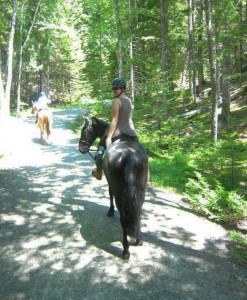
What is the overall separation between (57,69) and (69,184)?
3626 cm

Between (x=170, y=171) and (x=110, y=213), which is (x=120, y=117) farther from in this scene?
(x=170, y=171)

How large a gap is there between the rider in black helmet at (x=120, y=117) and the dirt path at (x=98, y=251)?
1864 millimetres

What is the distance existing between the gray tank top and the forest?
273 cm

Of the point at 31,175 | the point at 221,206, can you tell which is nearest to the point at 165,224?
the point at 221,206

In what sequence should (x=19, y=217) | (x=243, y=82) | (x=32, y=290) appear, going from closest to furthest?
(x=32, y=290) → (x=19, y=217) → (x=243, y=82)

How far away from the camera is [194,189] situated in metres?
8.08

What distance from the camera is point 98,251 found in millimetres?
4973

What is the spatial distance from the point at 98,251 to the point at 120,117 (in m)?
2.46

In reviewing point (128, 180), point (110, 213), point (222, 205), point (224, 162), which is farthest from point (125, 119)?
point (224, 162)

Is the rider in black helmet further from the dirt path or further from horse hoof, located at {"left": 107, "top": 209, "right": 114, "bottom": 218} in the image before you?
the dirt path

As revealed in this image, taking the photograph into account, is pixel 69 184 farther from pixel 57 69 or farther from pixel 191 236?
pixel 57 69

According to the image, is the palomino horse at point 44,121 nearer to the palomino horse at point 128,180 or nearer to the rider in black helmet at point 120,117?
the rider in black helmet at point 120,117

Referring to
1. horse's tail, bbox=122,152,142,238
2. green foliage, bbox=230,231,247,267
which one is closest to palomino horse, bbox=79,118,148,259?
horse's tail, bbox=122,152,142,238

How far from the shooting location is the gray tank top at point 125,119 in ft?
18.0
